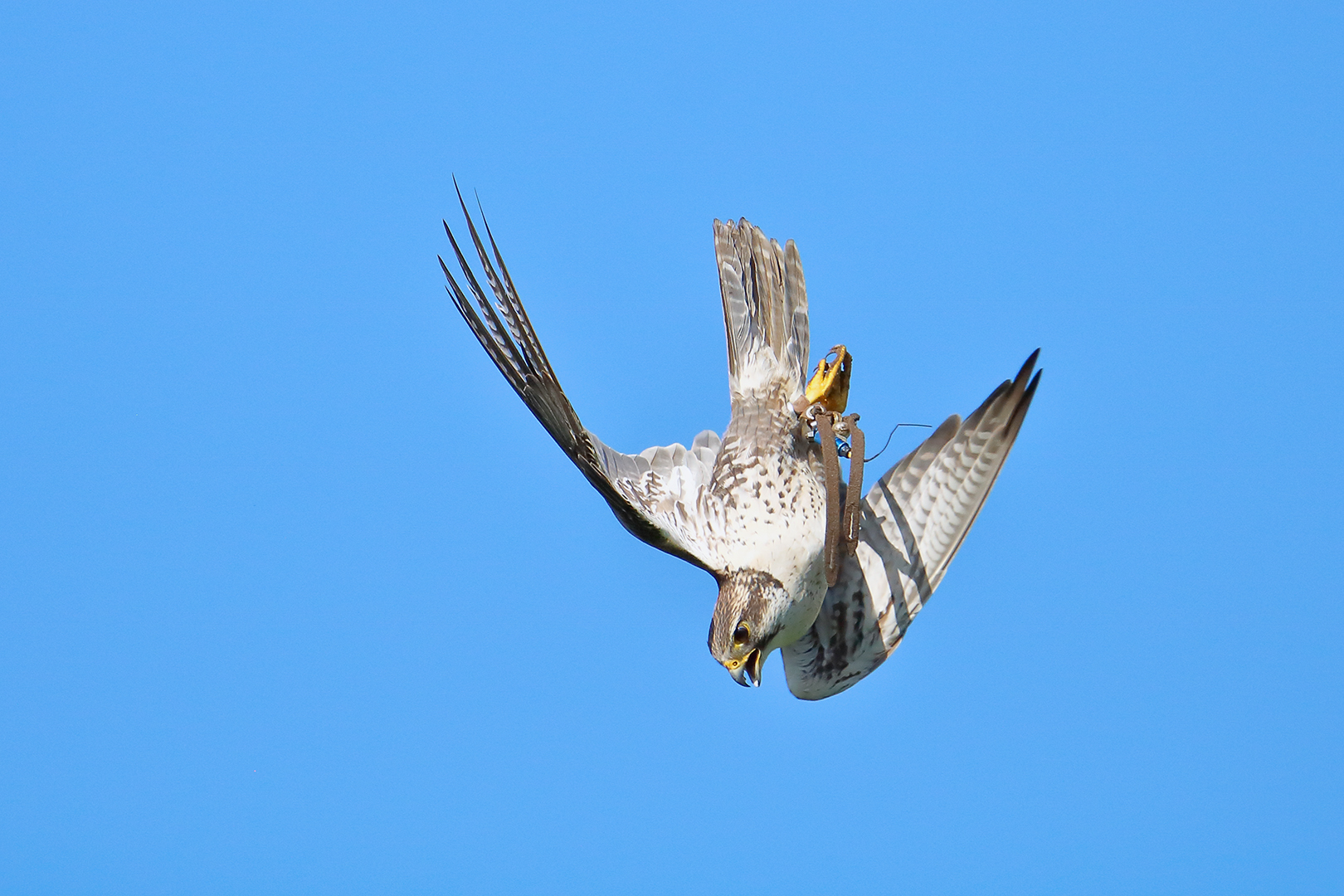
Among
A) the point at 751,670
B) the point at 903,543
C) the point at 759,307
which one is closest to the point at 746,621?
the point at 751,670

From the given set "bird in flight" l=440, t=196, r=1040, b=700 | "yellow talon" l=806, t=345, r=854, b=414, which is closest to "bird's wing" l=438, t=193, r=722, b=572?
"bird in flight" l=440, t=196, r=1040, b=700

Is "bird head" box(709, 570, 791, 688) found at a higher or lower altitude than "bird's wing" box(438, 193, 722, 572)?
lower

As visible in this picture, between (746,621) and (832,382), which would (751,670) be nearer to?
(746,621)

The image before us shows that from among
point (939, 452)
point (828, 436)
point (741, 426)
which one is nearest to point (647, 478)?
point (741, 426)

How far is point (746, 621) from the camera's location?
3.38 metres

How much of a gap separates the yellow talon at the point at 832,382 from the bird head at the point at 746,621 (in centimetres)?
61

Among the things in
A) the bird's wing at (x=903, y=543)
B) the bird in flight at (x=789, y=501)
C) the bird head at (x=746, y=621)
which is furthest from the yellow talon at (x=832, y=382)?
the bird head at (x=746, y=621)

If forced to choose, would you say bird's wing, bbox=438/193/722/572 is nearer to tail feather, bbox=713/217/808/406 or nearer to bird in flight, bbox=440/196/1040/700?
bird in flight, bbox=440/196/1040/700

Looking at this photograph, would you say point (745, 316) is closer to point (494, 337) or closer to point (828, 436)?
point (828, 436)

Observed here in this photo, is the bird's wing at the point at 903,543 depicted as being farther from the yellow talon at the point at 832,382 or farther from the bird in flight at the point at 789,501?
the yellow talon at the point at 832,382

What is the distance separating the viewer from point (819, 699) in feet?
13.4

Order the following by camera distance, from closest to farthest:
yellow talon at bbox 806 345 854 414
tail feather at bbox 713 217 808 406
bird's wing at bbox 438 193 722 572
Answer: bird's wing at bbox 438 193 722 572
yellow talon at bbox 806 345 854 414
tail feather at bbox 713 217 808 406

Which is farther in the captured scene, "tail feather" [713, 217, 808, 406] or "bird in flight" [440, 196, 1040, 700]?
"tail feather" [713, 217, 808, 406]

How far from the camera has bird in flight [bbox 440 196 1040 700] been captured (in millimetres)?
3518
